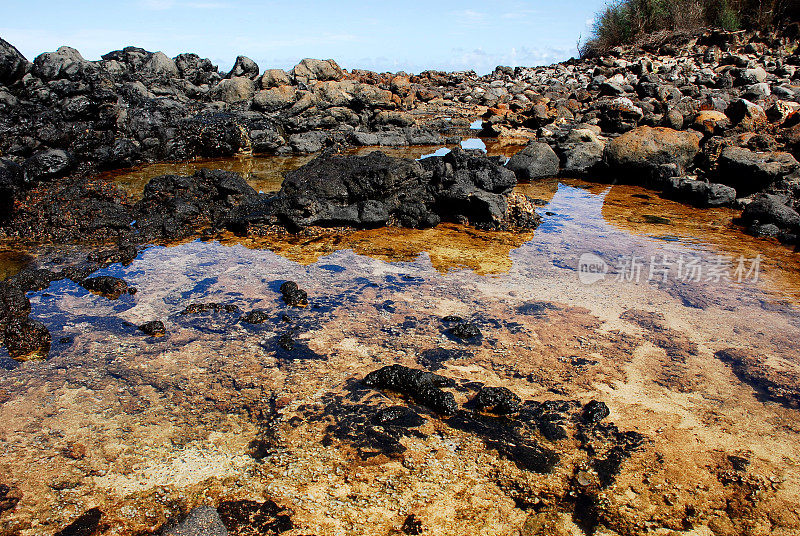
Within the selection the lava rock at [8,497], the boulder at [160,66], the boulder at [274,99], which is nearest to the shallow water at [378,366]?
the lava rock at [8,497]

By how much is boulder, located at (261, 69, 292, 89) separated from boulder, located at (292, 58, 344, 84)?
2.77ft

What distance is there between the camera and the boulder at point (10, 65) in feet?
56.7

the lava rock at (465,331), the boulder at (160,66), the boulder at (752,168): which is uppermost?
the boulder at (160,66)

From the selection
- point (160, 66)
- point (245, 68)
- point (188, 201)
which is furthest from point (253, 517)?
point (160, 66)

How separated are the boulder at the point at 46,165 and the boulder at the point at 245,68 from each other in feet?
49.9

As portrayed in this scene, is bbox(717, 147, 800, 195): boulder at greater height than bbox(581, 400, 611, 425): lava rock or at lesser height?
greater

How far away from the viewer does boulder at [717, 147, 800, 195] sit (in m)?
9.63

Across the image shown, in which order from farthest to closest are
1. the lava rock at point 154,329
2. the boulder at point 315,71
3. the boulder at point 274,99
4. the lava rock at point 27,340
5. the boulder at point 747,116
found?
the boulder at point 315,71 < the boulder at point 274,99 < the boulder at point 747,116 < the lava rock at point 154,329 < the lava rock at point 27,340

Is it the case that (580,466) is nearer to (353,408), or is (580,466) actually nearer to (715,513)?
(715,513)

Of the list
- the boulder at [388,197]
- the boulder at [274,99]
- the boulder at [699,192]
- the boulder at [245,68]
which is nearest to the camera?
the boulder at [388,197]

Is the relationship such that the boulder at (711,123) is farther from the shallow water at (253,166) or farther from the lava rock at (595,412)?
the lava rock at (595,412)

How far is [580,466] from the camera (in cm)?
333

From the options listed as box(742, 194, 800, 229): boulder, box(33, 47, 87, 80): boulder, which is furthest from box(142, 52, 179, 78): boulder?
box(742, 194, 800, 229): boulder

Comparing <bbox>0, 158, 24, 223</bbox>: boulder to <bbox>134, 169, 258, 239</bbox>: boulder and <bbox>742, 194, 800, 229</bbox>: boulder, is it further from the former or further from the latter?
<bbox>742, 194, 800, 229</bbox>: boulder
